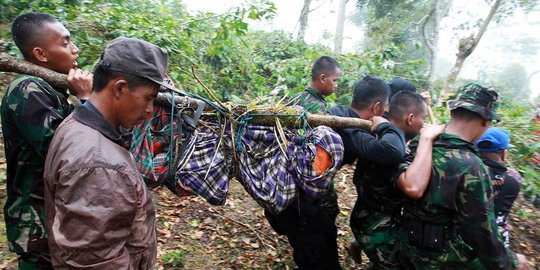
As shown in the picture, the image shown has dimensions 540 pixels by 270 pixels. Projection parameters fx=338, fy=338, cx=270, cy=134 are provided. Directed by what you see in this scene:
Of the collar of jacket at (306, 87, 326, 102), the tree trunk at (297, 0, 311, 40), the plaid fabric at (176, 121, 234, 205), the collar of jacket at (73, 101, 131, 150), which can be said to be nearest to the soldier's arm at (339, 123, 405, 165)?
the plaid fabric at (176, 121, 234, 205)

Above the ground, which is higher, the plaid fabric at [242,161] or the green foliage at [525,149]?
the plaid fabric at [242,161]

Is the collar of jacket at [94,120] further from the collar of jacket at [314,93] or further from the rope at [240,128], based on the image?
the collar of jacket at [314,93]

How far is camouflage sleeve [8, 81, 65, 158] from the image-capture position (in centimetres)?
188

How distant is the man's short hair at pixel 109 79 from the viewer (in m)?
1.52

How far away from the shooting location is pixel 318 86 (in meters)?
4.76

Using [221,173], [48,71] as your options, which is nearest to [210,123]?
[221,173]

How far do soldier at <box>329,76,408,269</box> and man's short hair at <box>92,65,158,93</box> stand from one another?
1820 mm

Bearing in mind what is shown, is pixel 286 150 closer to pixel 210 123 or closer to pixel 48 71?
pixel 210 123

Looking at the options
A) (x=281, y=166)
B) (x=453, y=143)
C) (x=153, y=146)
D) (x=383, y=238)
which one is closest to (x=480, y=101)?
(x=453, y=143)

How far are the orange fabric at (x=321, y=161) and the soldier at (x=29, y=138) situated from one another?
159cm

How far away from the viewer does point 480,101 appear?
2.39 metres

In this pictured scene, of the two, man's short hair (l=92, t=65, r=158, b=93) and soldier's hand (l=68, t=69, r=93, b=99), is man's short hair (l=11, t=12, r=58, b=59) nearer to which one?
soldier's hand (l=68, t=69, r=93, b=99)

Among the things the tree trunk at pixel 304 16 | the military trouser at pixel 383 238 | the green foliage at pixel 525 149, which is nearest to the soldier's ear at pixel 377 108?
the military trouser at pixel 383 238

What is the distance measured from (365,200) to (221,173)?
4.55 feet
